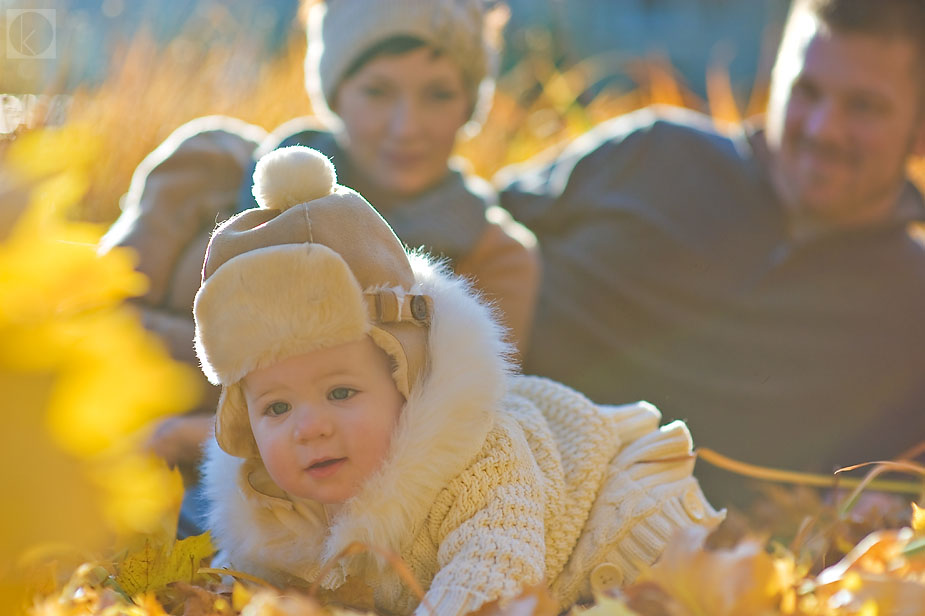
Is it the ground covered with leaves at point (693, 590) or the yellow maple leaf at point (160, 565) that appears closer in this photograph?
the ground covered with leaves at point (693, 590)

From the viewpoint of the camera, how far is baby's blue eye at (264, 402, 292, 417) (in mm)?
1289

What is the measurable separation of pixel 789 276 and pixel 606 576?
1.56 m

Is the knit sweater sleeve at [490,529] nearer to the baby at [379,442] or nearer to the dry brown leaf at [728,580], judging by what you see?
the baby at [379,442]


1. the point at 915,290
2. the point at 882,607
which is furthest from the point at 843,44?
the point at 882,607

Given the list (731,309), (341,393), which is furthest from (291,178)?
(731,309)

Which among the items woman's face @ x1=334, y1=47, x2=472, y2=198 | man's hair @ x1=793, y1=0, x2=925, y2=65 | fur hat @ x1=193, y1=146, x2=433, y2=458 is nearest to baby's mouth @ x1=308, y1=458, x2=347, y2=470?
fur hat @ x1=193, y1=146, x2=433, y2=458

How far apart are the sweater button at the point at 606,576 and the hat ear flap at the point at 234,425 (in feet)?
1.70

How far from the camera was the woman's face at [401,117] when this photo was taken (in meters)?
2.39

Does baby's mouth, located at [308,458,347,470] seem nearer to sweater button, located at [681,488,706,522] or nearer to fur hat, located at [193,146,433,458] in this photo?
fur hat, located at [193,146,433,458]

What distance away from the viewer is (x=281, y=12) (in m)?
9.87

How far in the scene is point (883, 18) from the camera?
8.44ft

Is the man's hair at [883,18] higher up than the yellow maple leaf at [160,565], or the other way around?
the man's hair at [883,18]

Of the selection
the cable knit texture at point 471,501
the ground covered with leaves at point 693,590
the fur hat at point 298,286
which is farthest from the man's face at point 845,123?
the fur hat at point 298,286

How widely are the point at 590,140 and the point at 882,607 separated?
2.36 meters
